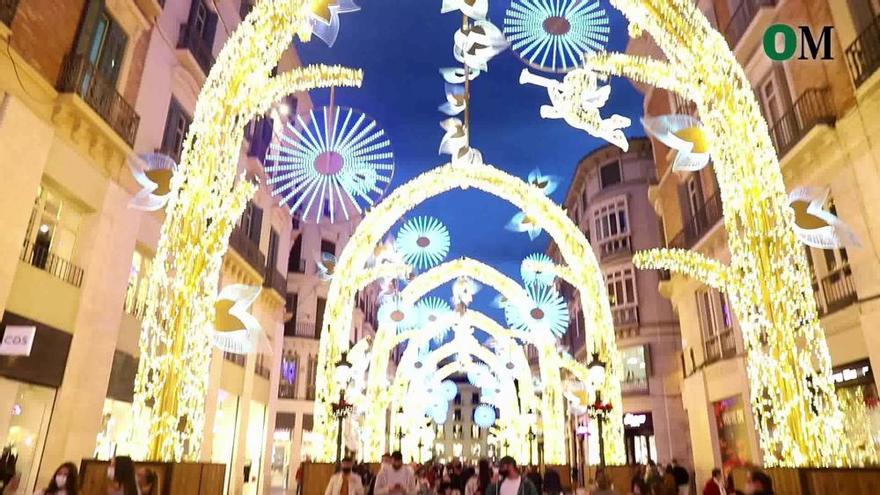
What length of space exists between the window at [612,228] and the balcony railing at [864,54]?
2253 cm

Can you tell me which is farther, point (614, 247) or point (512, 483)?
point (614, 247)

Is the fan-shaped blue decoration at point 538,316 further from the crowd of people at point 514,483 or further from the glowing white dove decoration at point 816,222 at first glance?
the glowing white dove decoration at point 816,222

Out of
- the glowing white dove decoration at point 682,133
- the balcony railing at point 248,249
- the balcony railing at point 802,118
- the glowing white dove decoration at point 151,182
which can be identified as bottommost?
the glowing white dove decoration at point 151,182

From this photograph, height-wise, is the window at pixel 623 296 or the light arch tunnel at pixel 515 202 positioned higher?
the window at pixel 623 296

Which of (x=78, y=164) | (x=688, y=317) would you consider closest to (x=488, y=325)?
(x=688, y=317)

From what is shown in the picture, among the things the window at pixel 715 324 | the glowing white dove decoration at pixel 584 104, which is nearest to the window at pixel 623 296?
the window at pixel 715 324

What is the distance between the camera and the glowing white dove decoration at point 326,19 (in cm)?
815

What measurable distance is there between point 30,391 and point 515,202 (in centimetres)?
1184

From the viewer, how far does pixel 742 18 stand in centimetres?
1598

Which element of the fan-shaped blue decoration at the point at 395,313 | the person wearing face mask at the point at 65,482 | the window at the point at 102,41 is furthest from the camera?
the fan-shaped blue decoration at the point at 395,313

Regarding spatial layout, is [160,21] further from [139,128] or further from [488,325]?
[488,325]

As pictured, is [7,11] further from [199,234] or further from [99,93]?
[199,234]

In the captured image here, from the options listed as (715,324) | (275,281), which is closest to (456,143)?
(715,324)

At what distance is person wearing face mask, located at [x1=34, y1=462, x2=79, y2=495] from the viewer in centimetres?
586
